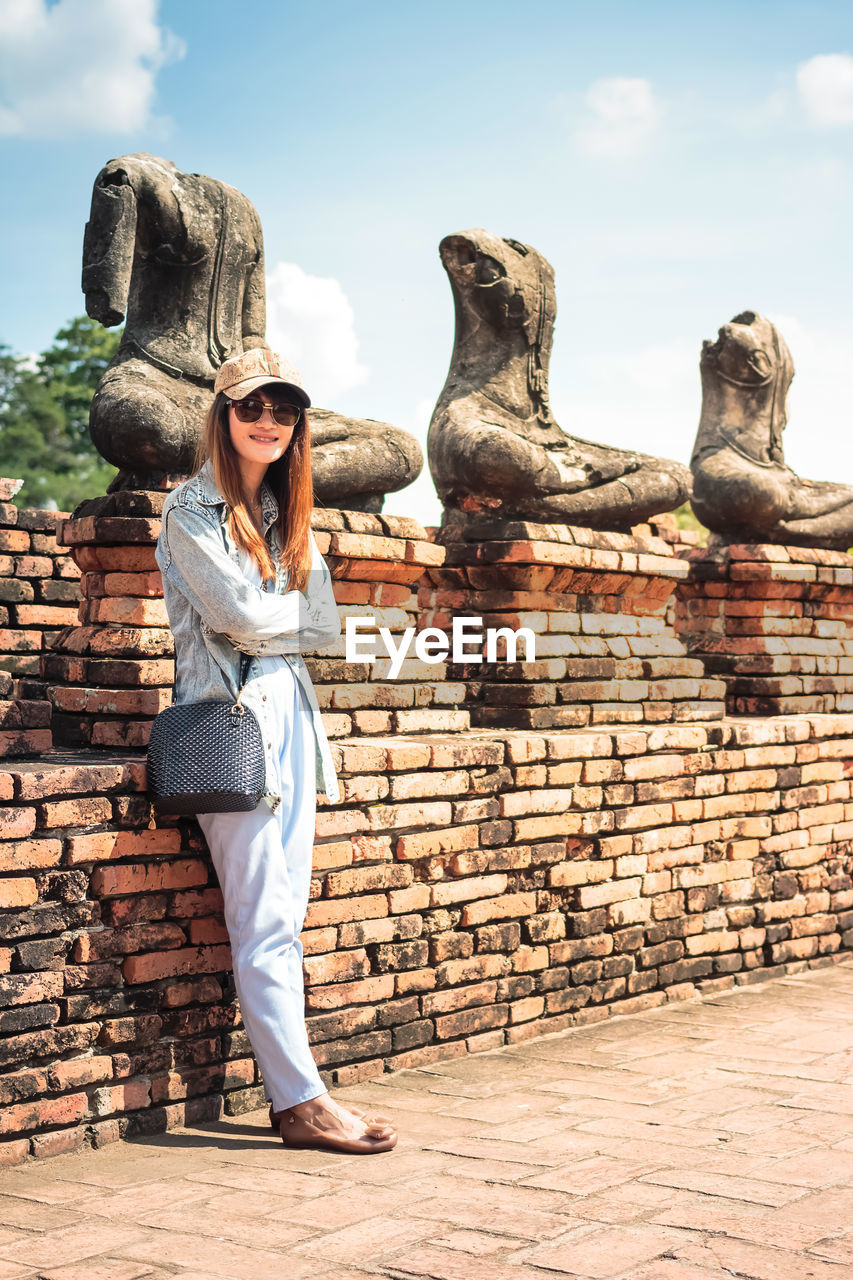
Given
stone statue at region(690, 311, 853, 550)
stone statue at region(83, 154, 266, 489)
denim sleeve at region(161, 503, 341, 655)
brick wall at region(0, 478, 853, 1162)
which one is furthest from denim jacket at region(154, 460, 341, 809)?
stone statue at region(690, 311, 853, 550)

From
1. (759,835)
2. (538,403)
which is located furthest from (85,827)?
(759,835)

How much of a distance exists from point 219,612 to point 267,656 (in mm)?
238

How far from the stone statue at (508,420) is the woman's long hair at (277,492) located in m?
1.47

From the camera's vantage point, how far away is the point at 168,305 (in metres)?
4.45

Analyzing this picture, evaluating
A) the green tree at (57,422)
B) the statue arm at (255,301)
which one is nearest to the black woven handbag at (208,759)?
the statue arm at (255,301)

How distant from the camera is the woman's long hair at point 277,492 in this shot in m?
3.64

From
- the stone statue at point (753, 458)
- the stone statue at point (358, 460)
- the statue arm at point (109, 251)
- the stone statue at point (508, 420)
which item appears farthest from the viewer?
the stone statue at point (753, 458)

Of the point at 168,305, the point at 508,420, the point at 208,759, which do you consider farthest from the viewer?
the point at 508,420

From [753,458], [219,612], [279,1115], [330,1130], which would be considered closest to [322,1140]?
[330,1130]

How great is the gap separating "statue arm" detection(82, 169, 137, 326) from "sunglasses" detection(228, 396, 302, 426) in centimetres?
69

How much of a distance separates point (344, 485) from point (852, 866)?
128 inches

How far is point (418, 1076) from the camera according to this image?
13.8 feet

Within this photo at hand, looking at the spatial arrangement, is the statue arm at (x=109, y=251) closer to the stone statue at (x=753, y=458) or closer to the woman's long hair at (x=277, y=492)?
the woman's long hair at (x=277, y=492)

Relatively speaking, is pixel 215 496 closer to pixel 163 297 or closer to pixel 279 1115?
pixel 163 297
